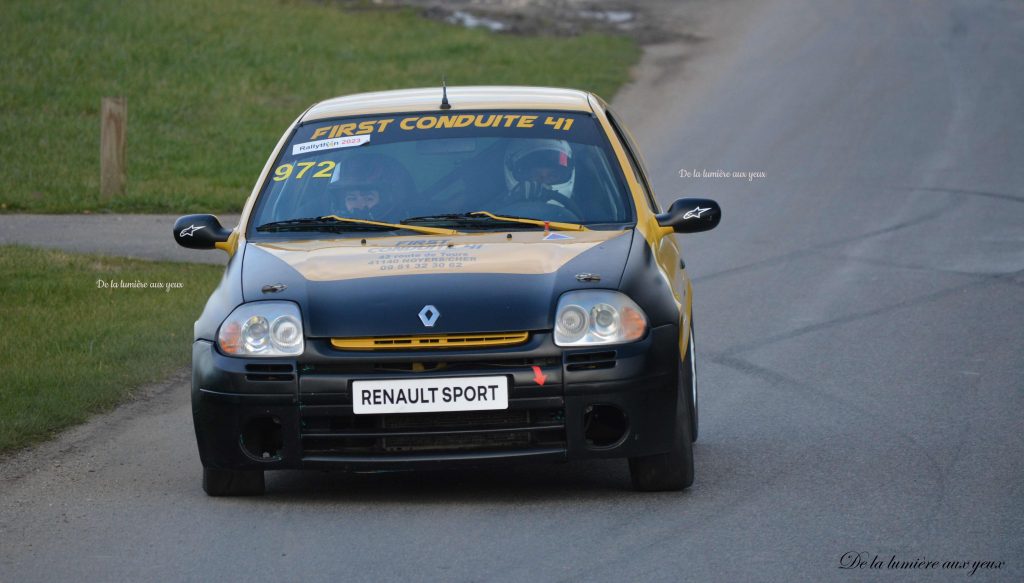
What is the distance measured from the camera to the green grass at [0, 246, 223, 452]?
8.54 m

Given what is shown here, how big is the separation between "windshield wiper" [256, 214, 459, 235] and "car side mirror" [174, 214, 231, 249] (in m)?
0.20

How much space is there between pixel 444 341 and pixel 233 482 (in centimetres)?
112

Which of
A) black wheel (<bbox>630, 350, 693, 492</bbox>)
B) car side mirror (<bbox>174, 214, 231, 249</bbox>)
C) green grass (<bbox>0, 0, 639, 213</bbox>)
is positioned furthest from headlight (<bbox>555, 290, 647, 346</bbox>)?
green grass (<bbox>0, 0, 639, 213</bbox>)

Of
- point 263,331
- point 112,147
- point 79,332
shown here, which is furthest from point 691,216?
point 112,147

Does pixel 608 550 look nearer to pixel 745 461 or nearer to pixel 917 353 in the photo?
pixel 745 461

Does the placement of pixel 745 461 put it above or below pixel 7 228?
above

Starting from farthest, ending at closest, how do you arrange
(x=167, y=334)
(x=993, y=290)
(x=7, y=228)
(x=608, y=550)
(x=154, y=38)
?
(x=154, y=38)
(x=7, y=228)
(x=993, y=290)
(x=167, y=334)
(x=608, y=550)

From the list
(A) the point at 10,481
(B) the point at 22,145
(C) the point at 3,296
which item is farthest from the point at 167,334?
(B) the point at 22,145

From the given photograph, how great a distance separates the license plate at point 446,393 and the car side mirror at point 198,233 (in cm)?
157

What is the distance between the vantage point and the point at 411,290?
621 cm

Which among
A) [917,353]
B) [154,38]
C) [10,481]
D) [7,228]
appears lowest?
[154,38]

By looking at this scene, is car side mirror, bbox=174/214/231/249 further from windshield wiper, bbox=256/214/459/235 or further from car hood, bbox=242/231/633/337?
car hood, bbox=242/231/633/337

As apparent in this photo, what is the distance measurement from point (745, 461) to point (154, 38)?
23395mm

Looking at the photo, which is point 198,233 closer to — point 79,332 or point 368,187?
point 368,187
